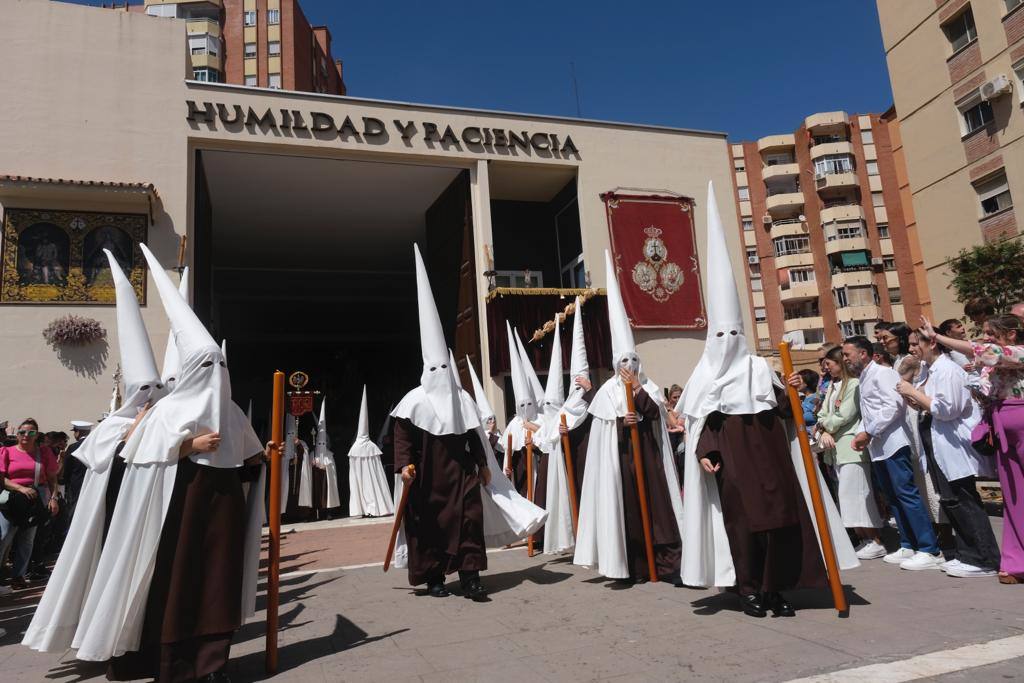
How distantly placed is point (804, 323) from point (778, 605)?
127ft

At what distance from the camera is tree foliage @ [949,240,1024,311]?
46.0 ft

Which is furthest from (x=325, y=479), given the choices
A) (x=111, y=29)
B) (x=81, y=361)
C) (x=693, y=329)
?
(x=111, y=29)

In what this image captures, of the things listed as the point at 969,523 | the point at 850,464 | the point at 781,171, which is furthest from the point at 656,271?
the point at 781,171

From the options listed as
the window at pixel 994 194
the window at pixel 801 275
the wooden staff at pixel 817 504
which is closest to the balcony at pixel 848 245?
the window at pixel 801 275

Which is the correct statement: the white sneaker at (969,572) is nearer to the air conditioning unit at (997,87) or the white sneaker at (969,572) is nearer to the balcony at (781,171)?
the air conditioning unit at (997,87)

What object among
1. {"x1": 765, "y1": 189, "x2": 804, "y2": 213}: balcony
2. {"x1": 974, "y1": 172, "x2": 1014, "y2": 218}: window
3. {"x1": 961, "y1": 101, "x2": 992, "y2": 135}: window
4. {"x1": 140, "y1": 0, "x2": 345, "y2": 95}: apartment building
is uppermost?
{"x1": 140, "y1": 0, "x2": 345, "y2": 95}: apartment building

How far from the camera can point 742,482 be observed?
4.24 meters

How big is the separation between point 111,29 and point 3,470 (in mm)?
11183

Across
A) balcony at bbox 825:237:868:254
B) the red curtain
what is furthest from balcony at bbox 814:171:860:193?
the red curtain

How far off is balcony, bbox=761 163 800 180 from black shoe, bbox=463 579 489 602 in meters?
41.4

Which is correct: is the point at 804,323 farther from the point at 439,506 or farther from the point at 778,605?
the point at 778,605

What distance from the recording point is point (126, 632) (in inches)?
134

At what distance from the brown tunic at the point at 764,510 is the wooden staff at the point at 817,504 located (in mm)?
96

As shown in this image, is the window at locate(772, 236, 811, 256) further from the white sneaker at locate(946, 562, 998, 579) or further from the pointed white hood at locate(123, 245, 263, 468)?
the pointed white hood at locate(123, 245, 263, 468)
